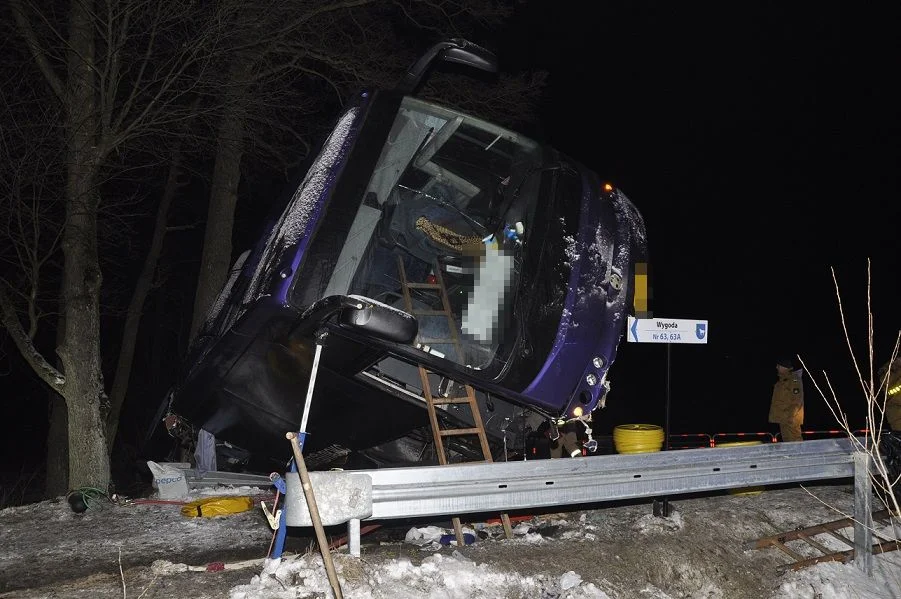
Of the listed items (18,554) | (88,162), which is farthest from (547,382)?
(88,162)

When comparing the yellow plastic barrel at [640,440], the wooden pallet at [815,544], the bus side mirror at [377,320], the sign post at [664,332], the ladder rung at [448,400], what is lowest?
the wooden pallet at [815,544]

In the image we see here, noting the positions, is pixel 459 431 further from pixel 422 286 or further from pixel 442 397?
pixel 422 286

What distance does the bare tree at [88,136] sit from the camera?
6.84 meters

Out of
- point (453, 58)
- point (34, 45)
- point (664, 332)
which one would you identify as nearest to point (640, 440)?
point (664, 332)

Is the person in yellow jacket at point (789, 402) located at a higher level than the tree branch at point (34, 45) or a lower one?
lower

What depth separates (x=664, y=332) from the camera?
5.74 m

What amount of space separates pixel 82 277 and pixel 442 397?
4.15 m

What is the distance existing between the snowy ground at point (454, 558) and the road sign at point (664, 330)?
4.07 ft

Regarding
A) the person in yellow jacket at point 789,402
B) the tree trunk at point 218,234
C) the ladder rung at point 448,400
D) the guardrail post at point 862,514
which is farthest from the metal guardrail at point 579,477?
the tree trunk at point 218,234

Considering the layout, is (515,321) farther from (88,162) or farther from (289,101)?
(289,101)

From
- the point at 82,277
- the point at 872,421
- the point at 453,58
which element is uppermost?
the point at 453,58

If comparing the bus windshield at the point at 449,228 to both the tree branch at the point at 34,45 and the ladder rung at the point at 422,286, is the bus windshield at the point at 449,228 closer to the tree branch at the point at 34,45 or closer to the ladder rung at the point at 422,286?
the ladder rung at the point at 422,286

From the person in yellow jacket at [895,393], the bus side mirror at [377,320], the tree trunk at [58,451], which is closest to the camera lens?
the bus side mirror at [377,320]

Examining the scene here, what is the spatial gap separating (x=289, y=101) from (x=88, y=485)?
19.6 feet
